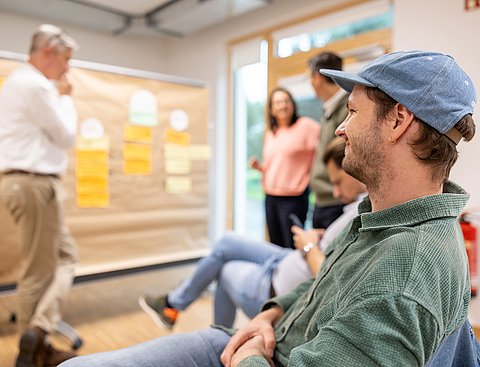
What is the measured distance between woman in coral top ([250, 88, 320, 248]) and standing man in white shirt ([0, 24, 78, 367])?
133 cm

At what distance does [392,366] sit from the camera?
0.66 m

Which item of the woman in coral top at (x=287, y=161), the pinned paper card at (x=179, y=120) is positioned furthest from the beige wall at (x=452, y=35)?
the pinned paper card at (x=179, y=120)

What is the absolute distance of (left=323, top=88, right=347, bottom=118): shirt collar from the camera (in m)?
2.21

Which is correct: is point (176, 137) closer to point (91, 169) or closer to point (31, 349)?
point (91, 169)

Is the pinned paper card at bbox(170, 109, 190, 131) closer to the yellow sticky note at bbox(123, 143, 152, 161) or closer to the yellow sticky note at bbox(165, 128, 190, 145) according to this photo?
the yellow sticky note at bbox(165, 128, 190, 145)

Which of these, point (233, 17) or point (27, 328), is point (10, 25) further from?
point (27, 328)

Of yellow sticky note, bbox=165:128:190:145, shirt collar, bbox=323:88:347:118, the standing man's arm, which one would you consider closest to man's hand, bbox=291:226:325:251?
shirt collar, bbox=323:88:347:118

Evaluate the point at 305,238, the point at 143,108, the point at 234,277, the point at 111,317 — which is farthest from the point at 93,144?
the point at 305,238

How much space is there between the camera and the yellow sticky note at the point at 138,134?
2816 millimetres

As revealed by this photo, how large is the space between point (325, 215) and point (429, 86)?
1625mm

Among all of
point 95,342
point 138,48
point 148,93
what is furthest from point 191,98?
point 138,48

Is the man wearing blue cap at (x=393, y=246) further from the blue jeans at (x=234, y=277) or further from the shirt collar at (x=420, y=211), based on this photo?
the blue jeans at (x=234, y=277)

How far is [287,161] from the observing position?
9.34 ft

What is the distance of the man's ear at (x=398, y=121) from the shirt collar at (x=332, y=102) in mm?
1407
